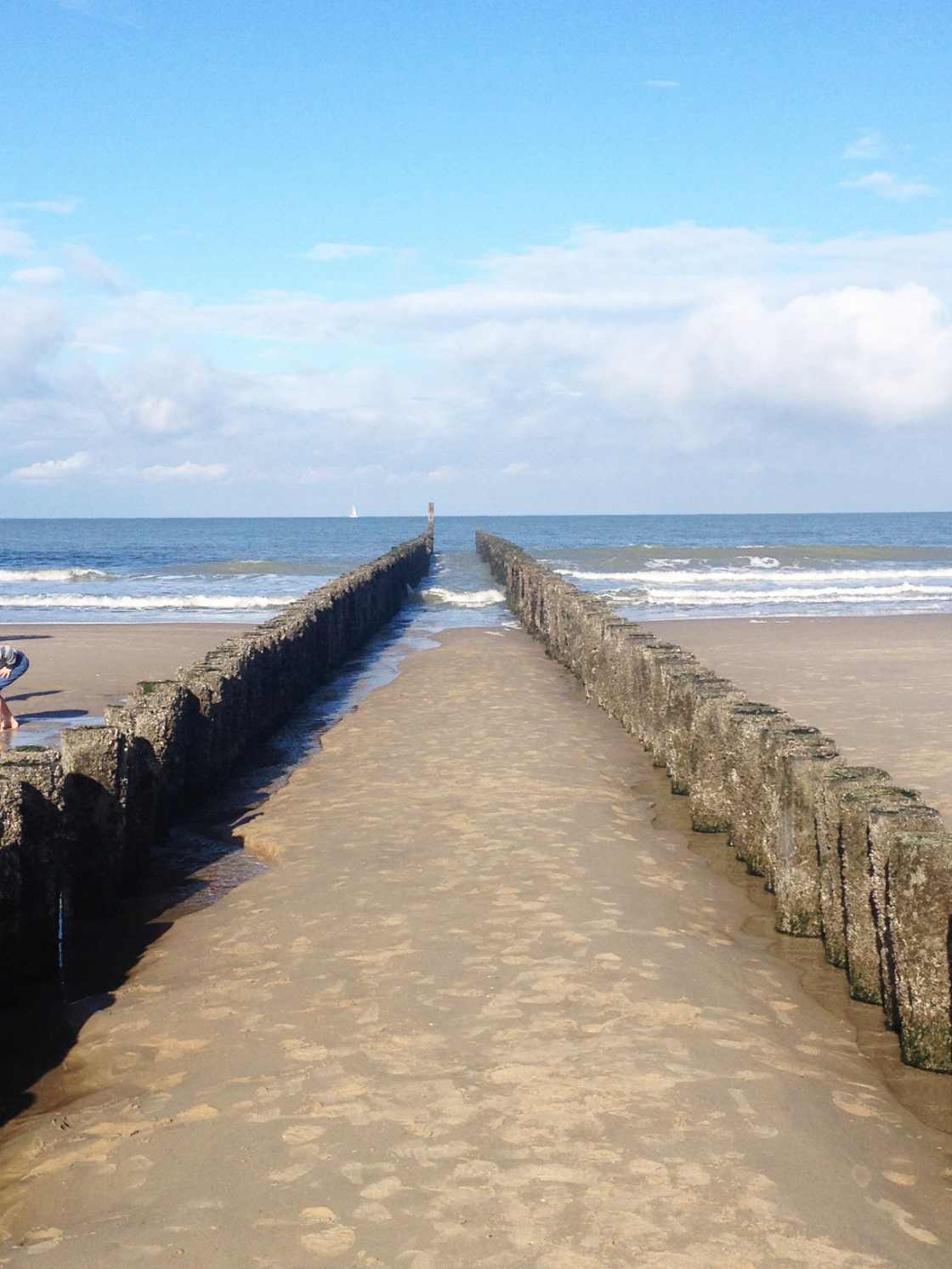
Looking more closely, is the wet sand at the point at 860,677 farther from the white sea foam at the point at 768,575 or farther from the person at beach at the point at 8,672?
the white sea foam at the point at 768,575

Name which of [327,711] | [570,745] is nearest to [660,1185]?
[570,745]

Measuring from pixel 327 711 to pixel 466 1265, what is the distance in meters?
10.5

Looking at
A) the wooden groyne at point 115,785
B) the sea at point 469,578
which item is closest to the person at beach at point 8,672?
the wooden groyne at point 115,785

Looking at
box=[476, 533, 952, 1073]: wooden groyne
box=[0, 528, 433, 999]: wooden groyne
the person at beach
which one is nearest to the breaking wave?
the person at beach

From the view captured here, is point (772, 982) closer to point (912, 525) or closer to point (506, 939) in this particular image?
point (506, 939)

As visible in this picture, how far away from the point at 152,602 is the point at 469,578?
39.7 ft

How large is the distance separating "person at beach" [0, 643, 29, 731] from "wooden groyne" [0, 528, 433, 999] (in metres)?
2.54

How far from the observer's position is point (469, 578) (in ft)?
135

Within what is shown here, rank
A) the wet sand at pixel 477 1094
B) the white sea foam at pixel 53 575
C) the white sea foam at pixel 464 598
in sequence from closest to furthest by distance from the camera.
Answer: the wet sand at pixel 477 1094, the white sea foam at pixel 464 598, the white sea foam at pixel 53 575

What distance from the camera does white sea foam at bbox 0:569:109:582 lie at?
45688mm

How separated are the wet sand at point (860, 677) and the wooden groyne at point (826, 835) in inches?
65.3

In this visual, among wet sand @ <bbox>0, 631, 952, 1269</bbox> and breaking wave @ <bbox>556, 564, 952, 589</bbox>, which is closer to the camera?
wet sand @ <bbox>0, 631, 952, 1269</bbox>

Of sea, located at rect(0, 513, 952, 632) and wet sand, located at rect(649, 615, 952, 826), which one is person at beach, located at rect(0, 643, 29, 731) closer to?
wet sand, located at rect(649, 615, 952, 826)

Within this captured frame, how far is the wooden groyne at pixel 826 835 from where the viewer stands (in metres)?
4.53
